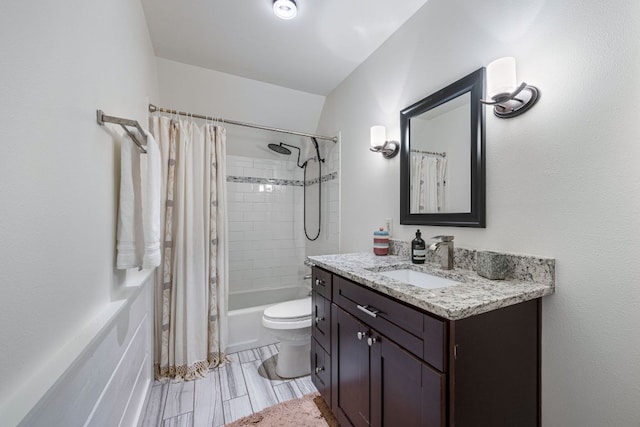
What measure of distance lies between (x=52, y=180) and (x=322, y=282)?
1247mm

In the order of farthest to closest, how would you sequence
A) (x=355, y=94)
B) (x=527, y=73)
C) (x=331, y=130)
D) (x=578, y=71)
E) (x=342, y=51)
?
Answer: (x=331, y=130), (x=355, y=94), (x=342, y=51), (x=527, y=73), (x=578, y=71)

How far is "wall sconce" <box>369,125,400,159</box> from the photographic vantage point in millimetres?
1780

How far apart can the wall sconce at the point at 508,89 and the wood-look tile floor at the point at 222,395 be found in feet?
6.49

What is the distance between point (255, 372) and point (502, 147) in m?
2.14

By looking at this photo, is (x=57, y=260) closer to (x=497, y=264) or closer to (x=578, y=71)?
(x=497, y=264)

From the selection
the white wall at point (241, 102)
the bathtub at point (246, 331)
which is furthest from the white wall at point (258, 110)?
the bathtub at point (246, 331)

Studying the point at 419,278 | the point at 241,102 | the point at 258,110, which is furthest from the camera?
the point at 258,110

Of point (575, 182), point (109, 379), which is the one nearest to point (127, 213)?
point (109, 379)

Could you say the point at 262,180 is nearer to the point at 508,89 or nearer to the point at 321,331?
the point at 321,331

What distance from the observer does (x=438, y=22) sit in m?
1.47

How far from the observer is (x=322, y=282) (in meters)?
1.56

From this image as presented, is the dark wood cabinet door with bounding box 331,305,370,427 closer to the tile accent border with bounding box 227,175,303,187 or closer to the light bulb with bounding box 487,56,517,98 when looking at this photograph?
the light bulb with bounding box 487,56,517,98

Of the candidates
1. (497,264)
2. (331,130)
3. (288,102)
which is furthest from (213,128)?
(497,264)

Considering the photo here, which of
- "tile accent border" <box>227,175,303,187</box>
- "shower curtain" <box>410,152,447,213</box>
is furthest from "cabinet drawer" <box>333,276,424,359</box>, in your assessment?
"tile accent border" <box>227,175,303,187</box>
